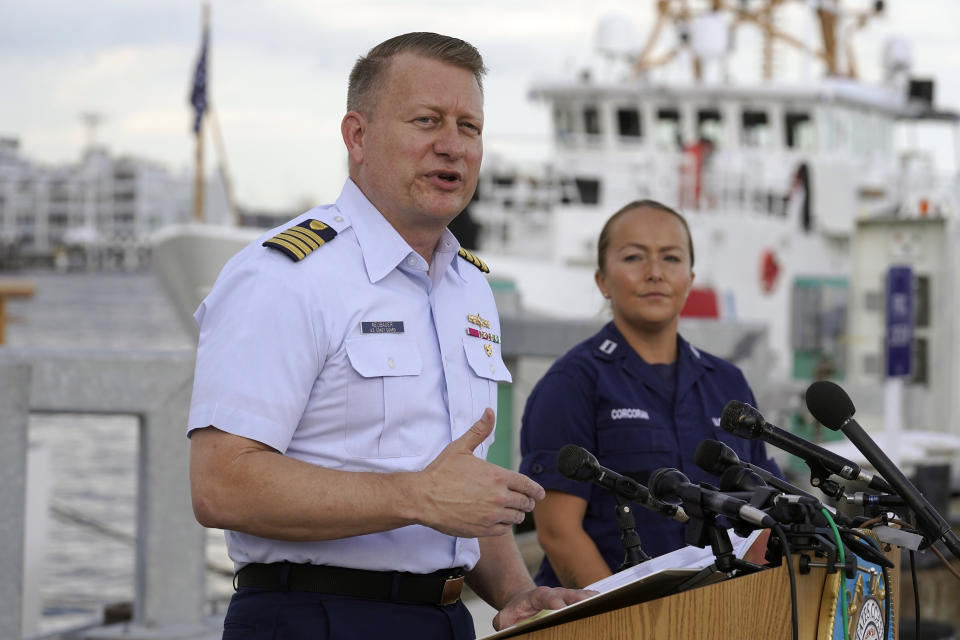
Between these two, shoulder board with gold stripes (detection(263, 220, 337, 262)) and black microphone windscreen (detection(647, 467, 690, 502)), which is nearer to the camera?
black microphone windscreen (detection(647, 467, 690, 502))

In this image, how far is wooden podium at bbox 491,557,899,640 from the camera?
6.19ft

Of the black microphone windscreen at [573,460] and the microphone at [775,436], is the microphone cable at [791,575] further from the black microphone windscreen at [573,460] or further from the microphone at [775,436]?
the black microphone windscreen at [573,460]

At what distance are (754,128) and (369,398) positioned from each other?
66.0ft

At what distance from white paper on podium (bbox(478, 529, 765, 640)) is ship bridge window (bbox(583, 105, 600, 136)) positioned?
2009 centimetres

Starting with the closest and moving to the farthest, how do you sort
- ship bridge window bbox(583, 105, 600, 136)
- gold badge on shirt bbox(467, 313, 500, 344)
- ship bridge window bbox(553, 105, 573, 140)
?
gold badge on shirt bbox(467, 313, 500, 344) < ship bridge window bbox(583, 105, 600, 136) < ship bridge window bbox(553, 105, 573, 140)

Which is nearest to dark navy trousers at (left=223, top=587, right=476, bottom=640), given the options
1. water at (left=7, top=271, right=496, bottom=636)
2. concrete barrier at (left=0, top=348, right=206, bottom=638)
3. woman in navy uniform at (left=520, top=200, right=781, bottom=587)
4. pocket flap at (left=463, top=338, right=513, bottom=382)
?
pocket flap at (left=463, top=338, right=513, bottom=382)

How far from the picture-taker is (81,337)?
58688 millimetres

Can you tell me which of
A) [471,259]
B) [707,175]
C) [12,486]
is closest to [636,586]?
[471,259]

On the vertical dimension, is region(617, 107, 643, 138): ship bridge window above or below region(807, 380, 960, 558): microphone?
above

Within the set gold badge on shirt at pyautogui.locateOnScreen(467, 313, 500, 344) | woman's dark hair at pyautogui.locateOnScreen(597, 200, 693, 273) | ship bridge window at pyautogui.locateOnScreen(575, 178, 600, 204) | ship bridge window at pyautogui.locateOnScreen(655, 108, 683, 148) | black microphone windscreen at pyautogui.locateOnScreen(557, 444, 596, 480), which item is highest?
ship bridge window at pyautogui.locateOnScreen(655, 108, 683, 148)

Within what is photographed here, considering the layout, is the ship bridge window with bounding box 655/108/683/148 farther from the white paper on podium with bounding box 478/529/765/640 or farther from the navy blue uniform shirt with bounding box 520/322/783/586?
the white paper on podium with bounding box 478/529/765/640

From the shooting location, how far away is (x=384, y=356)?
2180mm

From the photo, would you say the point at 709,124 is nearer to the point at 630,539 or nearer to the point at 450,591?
the point at 630,539

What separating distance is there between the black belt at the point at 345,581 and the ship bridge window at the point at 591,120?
65.7ft
